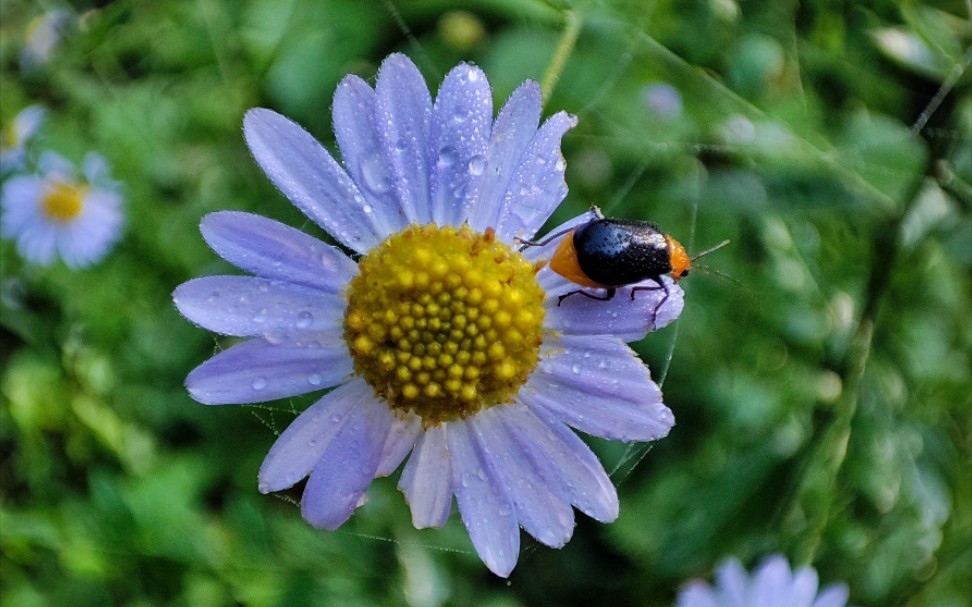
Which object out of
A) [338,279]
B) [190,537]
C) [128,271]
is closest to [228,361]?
[338,279]

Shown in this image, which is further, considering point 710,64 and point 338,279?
point 710,64

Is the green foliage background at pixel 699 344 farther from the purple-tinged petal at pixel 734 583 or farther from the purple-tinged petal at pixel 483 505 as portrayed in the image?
the purple-tinged petal at pixel 483 505

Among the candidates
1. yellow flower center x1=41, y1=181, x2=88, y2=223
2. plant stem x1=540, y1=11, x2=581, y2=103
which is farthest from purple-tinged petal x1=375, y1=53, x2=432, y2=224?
yellow flower center x1=41, y1=181, x2=88, y2=223

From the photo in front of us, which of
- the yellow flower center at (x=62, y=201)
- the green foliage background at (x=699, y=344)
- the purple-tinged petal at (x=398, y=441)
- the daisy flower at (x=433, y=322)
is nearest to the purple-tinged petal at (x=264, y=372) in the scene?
the daisy flower at (x=433, y=322)

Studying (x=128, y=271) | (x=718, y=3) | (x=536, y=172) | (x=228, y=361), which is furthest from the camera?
(x=128, y=271)

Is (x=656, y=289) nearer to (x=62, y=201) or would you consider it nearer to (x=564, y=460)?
(x=564, y=460)

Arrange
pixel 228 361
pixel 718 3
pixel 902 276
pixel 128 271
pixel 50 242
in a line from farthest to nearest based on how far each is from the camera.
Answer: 1. pixel 50 242
2. pixel 128 271
3. pixel 902 276
4. pixel 718 3
5. pixel 228 361

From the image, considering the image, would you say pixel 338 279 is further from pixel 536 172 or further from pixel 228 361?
pixel 536 172

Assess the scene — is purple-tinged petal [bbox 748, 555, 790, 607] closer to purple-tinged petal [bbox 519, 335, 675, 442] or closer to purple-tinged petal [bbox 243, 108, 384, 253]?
purple-tinged petal [bbox 519, 335, 675, 442]

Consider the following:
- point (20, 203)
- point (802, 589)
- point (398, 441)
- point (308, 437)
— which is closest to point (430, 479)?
point (398, 441)
